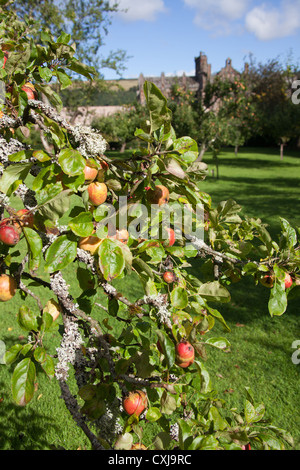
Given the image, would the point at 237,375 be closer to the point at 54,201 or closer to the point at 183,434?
the point at 183,434

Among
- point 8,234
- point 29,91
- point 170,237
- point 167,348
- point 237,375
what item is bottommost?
point 237,375

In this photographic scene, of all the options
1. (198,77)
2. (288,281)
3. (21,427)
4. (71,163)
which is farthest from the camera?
(198,77)

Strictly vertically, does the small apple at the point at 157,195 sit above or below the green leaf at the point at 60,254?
above

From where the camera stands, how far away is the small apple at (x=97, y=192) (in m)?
0.95

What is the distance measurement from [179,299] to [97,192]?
0.39 m

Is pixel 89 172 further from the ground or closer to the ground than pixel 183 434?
further from the ground

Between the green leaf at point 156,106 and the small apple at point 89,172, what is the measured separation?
7.2 inches

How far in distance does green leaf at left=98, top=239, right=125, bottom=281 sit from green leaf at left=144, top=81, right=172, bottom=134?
31 cm

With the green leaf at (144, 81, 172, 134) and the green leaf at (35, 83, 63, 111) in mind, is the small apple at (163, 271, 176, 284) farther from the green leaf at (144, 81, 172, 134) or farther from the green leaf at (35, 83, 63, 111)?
the green leaf at (35, 83, 63, 111)

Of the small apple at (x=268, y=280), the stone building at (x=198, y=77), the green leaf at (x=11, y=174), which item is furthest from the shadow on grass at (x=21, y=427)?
the stone building at (x=198, y=77)

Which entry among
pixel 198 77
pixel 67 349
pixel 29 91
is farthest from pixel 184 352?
pixel 198 77

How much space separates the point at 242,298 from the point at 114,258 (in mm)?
4279

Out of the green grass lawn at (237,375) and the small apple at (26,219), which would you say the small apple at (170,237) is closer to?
the small apple at (26,219)

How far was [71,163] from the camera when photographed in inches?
32.8
